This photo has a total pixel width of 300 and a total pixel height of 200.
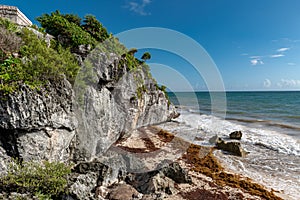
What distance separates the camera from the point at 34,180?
4.75 m

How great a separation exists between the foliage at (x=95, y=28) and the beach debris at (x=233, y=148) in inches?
530

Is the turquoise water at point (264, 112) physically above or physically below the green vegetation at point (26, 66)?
below

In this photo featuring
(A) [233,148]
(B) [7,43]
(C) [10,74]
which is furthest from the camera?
(A) [233,148]

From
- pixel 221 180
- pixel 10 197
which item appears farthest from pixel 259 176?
pixel 10 197

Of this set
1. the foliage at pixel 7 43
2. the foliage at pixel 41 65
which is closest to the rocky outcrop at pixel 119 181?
the foliage at pixel 41 65

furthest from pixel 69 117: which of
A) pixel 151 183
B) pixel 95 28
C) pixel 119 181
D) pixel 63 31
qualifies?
pixel 95 28

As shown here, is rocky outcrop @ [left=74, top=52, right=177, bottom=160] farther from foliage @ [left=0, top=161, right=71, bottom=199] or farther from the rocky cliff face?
foliage @ [left=0, top=161, right=71, bottom=199]

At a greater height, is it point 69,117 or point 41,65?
point 41,65

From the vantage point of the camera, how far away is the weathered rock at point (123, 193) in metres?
5.81

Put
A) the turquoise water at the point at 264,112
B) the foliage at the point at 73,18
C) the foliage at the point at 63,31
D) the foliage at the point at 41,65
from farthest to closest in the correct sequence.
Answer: the turquoise water at the point at 264,112 → the foliage at the point at 73,18 → the foliage at the point at 63,31 → the foliage at the point at 41,65

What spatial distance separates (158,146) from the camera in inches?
505

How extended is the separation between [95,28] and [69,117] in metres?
10.7

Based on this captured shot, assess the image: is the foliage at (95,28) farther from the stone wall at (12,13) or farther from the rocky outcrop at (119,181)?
the rocky outcrop at (119,181)

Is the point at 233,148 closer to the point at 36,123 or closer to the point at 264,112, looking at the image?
the point at 36,123
